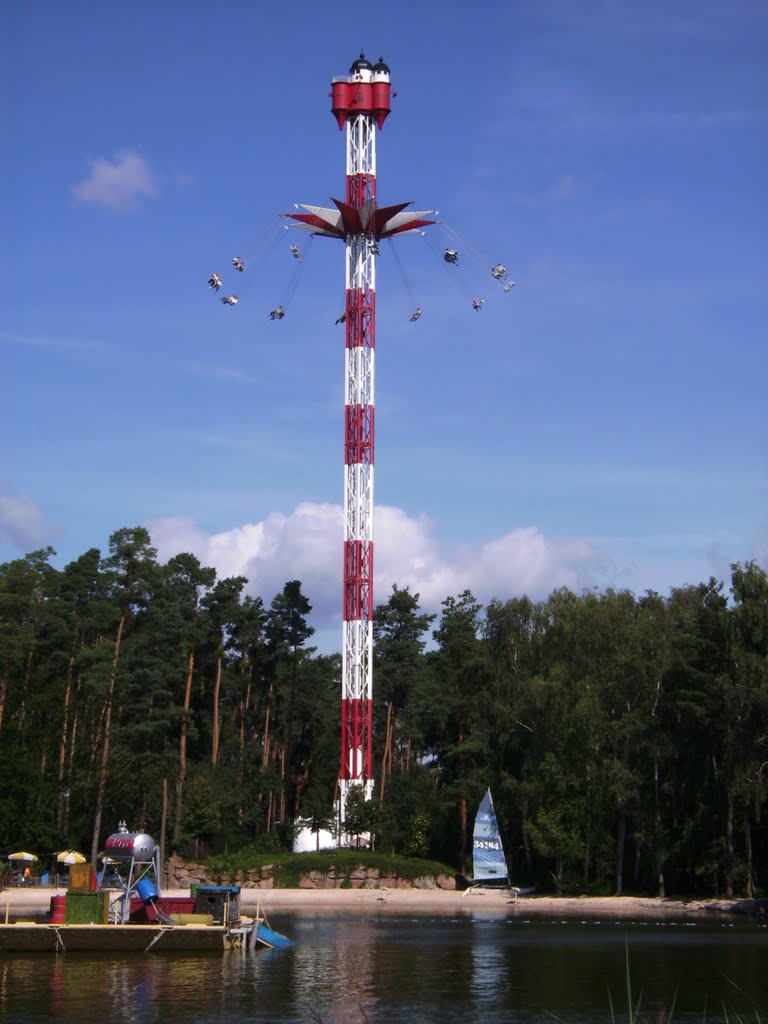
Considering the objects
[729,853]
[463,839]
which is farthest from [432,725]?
[729,853]

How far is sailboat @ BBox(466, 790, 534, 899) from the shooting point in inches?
2416

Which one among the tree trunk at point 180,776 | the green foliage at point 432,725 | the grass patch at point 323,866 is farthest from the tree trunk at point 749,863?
the tree trunk at point 180,776

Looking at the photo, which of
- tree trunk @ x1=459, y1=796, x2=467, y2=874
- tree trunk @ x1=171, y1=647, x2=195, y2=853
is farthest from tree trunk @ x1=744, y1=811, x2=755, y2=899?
tree trunk @ x1=171, y1=647, x2=195, y2=853

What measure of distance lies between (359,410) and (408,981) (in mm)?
40979

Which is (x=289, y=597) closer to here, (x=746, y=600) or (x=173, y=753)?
(x=173, y=753)

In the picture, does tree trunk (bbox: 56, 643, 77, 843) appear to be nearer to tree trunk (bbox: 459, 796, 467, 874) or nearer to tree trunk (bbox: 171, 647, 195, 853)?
tree trunk (bbox: 171, 647, 195, 853)

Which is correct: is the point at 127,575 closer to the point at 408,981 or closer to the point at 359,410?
the point at 359,410

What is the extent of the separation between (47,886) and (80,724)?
14.5 m

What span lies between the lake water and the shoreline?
10333mm

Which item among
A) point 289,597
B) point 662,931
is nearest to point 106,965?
point 662,931

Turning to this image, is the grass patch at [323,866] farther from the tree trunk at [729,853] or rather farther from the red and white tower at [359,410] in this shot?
the tree trunk at [729,853]

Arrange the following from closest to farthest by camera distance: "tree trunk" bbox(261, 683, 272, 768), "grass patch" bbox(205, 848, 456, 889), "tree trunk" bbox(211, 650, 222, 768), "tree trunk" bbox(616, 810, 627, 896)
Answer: "tree trunk" bbox(616, 810, 627, 896), "grass patch" bbox(205, 848, 456, 889), "tree trunk" bbox(211, 650, 222, 768), "tree trunk" bbox(261, 683, 272, 768)

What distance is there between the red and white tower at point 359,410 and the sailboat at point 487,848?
22.1ft

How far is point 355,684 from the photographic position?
66062 mm
